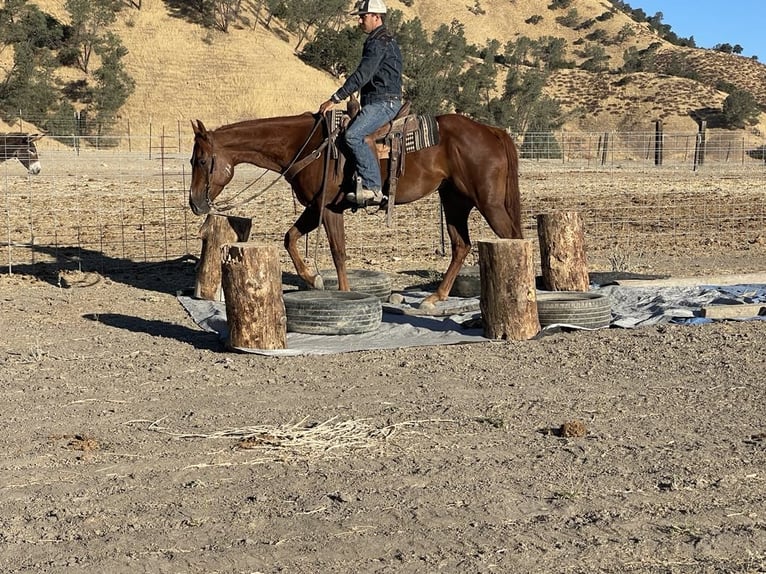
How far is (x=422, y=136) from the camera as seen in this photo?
10.1 metres

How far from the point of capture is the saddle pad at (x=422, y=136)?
33.0 feet

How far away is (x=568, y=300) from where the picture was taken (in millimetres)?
9281

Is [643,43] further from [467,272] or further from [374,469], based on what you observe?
[374,469]

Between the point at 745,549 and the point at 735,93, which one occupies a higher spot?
the point at 735,93

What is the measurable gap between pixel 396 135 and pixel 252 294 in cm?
253

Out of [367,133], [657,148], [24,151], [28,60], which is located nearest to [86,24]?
[28,60]

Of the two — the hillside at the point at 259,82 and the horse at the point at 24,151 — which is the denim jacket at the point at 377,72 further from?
the hillside at the point at 259,82

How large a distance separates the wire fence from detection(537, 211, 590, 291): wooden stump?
187cm

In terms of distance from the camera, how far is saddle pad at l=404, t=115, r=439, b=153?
1005 centimetres

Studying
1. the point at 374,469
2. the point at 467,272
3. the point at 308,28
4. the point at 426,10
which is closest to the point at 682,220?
the point at 467,272

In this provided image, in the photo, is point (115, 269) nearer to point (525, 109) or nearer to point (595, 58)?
point (525, 109)

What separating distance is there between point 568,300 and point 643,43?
282 feet

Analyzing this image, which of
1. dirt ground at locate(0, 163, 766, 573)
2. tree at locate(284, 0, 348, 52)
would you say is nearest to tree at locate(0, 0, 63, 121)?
tree at locate(284, 0, 348, 52)

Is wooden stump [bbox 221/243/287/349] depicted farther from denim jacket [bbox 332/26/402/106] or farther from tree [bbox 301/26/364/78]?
tree [bbox 301/26/364/78]
